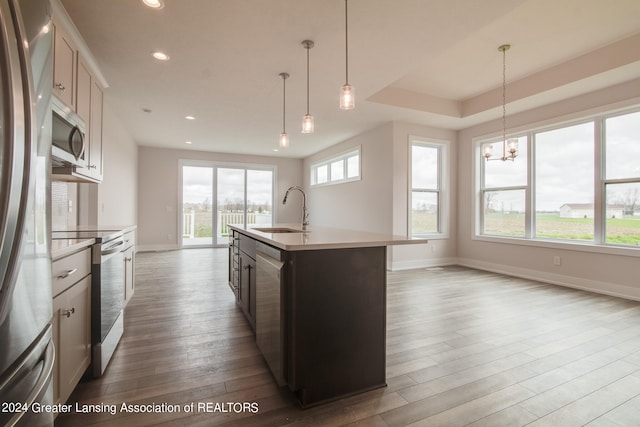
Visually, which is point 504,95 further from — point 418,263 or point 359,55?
point 418,263

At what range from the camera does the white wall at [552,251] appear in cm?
357

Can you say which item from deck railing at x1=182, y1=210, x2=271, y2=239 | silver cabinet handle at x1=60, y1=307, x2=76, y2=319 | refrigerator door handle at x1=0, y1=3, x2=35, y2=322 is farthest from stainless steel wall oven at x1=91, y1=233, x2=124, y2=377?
deck railing at x1=182, y1=210, x2=271, y2=239

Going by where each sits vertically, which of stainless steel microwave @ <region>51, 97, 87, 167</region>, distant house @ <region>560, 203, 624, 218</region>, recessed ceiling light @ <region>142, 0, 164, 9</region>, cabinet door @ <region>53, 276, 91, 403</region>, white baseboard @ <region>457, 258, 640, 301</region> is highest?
recessed ceiling light @ <region>142, 0, 164, 9</region>

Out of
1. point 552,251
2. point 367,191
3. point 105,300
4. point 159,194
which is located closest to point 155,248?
point 159,194

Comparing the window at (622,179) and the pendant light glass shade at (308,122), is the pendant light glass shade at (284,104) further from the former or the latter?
the window at (622,179)

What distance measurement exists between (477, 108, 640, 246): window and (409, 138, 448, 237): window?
0.72 meters

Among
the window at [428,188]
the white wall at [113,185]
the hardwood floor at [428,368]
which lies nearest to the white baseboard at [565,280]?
the hardwood floor at [428,368]

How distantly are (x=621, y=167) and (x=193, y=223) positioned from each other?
830cm

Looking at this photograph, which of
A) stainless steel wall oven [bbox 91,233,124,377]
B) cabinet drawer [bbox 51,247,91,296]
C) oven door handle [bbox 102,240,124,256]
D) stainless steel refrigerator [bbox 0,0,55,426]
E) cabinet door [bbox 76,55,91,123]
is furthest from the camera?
cabinet door [bbox 76,55,91,123]

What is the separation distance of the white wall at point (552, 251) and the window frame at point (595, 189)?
3 centimetres

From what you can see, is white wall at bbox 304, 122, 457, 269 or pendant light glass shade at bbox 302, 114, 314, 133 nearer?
pendant light glass shade at bbox 302, 114, 314, 133

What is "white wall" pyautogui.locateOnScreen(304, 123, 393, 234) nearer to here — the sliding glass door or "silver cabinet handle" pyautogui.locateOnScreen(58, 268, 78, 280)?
the sliding glass door

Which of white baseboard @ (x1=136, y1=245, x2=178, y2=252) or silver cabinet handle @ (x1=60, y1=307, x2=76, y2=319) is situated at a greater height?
silver cabinet handle @ (x1=60, y1=307, x2=76, y2=319)

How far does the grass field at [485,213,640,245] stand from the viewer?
3.62 meters
